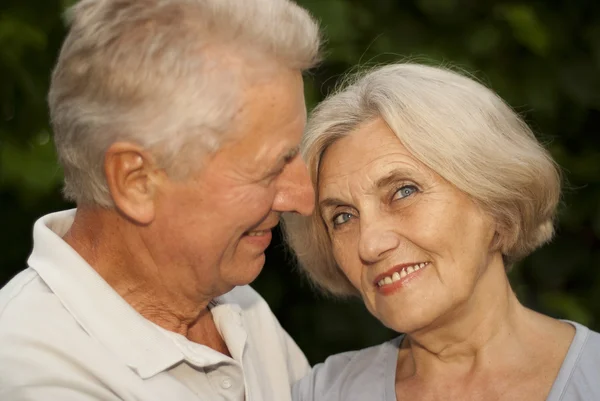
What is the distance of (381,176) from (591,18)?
1.91 m

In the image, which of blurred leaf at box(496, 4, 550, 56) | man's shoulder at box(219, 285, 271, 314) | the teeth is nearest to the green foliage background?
blurred leaf at box(496, 4, 550, 56)

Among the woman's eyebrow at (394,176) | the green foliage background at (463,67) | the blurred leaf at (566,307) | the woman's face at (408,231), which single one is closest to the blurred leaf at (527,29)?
the green foliage background at (463,67)

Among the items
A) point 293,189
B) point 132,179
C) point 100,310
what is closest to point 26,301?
point 100,310

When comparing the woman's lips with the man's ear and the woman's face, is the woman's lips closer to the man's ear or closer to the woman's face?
the woman's face

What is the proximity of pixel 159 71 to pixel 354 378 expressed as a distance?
1.28m

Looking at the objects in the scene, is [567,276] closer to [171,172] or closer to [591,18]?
[591,18]

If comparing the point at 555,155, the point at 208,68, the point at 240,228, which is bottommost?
the point at 555,155

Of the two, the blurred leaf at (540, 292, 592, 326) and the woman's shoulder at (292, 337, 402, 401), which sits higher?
the woman's shoulder at (292, 337, 402, 401)

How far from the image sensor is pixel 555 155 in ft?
14.1

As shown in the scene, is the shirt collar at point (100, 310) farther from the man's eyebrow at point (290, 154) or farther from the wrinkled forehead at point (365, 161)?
the wrinkled forehead at point (365, 161)

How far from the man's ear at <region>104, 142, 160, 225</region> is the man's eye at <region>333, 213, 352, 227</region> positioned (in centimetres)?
76

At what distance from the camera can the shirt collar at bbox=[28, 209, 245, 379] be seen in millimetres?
2479

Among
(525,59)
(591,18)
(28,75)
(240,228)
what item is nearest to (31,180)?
Answer: (28,75)

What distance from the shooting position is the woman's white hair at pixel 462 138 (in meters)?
2.87
